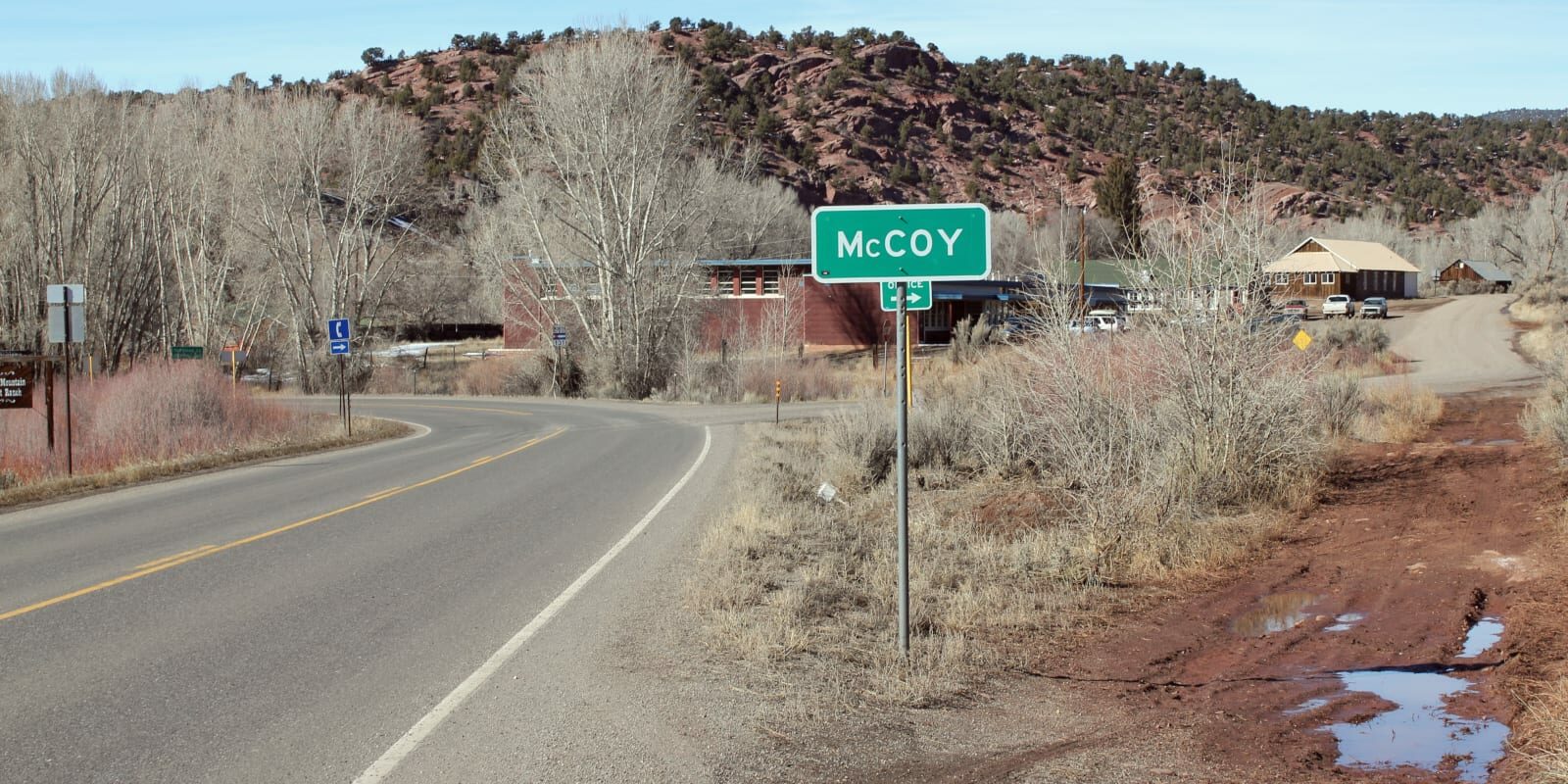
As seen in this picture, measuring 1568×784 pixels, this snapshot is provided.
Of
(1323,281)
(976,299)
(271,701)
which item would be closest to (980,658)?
(271,701)

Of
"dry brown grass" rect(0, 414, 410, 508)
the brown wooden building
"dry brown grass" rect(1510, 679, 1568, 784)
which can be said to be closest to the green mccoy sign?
"dry brown grass" rect(1510, 679, 1568, 784)

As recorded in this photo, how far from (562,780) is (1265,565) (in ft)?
24.4

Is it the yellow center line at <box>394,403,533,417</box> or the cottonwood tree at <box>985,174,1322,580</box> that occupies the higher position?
the cottonwood tree at <box>985,174,1322,580</box>

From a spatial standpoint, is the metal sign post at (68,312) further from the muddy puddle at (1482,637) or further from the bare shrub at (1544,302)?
the bare shrub at (1544,302)

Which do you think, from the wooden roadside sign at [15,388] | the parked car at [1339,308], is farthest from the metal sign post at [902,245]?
the parked car at [1339,308]

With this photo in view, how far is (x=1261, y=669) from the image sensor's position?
23.4 ft

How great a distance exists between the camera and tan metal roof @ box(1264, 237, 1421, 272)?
87.0 meters

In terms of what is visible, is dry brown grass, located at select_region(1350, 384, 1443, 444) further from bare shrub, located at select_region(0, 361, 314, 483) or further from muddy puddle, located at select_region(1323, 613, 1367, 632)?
bare shrub, located at select_region(0, 361, 314, 483)

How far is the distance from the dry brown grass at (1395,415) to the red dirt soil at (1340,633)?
18.9ft

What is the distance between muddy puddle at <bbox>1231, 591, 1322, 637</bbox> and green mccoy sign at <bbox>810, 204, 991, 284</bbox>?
11.4 ft

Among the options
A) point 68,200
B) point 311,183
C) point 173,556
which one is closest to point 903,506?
point 173,556

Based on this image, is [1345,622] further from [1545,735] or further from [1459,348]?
[1459,348]

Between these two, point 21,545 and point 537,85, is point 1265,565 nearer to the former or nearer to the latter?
point 21,545

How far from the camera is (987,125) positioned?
13850 cm
